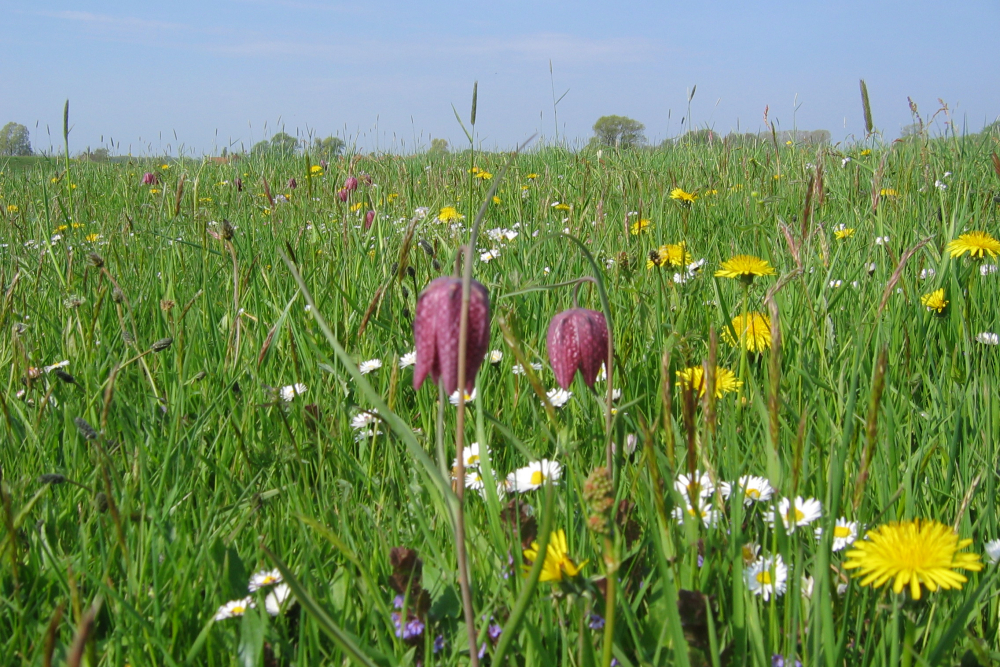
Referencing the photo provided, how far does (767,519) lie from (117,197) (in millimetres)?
4389

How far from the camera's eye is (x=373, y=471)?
4.07 feet

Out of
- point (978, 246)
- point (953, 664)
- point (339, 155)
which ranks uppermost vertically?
point (339, 155)

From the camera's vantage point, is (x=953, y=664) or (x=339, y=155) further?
(x=339, y=155)

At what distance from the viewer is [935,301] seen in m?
1.63

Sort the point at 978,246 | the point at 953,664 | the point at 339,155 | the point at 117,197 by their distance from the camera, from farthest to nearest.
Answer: the point at 339,155, the point at 117,197, the point at 978,246, the point at 953,664

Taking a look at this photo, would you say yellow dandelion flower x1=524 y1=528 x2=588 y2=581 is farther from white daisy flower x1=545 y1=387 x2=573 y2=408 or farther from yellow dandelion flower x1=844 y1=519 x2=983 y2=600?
white daisy flower x1=545 y1=387 x2=573 y2=408

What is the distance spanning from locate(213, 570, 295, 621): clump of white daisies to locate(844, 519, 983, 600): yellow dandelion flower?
0.63 m

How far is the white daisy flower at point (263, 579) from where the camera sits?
89cm

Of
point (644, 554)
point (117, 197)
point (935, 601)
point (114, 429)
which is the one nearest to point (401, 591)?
point (644, 554)

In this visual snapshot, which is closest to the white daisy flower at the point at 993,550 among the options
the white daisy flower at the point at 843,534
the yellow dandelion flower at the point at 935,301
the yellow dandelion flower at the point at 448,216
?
the white daisy flower at the point at 843,534

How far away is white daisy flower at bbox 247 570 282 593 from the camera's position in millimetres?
890

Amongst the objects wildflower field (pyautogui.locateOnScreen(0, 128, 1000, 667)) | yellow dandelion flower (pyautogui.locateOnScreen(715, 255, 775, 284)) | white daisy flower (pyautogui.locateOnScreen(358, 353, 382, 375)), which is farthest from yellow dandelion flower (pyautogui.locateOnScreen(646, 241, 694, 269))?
white daisy flower (pyautogui.locateOnScreen(358, 353, 382, 375))

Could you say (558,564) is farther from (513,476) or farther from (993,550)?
(993,550)

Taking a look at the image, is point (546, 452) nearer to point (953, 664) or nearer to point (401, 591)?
point (401, 591)
